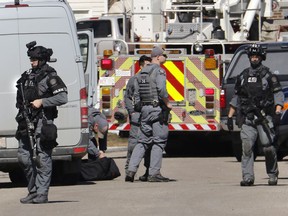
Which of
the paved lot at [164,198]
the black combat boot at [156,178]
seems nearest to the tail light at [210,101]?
the paved lot at [164,198]

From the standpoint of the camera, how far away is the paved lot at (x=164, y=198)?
1219 centimetres

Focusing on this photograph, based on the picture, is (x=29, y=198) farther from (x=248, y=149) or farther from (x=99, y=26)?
(x=99, y=26)

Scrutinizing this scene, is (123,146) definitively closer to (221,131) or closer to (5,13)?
(221,131)

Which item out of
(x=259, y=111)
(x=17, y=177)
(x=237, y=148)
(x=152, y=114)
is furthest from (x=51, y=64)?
(x=237, y=148)

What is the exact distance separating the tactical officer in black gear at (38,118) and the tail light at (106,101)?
847 centimetres

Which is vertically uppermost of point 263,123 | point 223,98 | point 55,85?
point 55,85

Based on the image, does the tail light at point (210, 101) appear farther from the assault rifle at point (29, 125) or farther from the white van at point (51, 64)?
the assault rifle at point (29, 125)

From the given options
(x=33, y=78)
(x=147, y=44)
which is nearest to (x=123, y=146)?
(x=147, y=44)

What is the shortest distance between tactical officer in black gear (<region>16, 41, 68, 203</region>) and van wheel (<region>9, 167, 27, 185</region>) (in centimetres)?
341

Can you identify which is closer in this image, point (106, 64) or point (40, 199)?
point (40, 199)

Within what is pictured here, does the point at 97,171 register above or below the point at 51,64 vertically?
below

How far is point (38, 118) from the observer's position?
529 inches

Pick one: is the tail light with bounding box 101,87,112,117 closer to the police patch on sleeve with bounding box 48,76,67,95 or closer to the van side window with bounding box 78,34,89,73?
the van side window with bounding box 78,34,89,73

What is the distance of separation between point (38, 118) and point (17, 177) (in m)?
3.93
